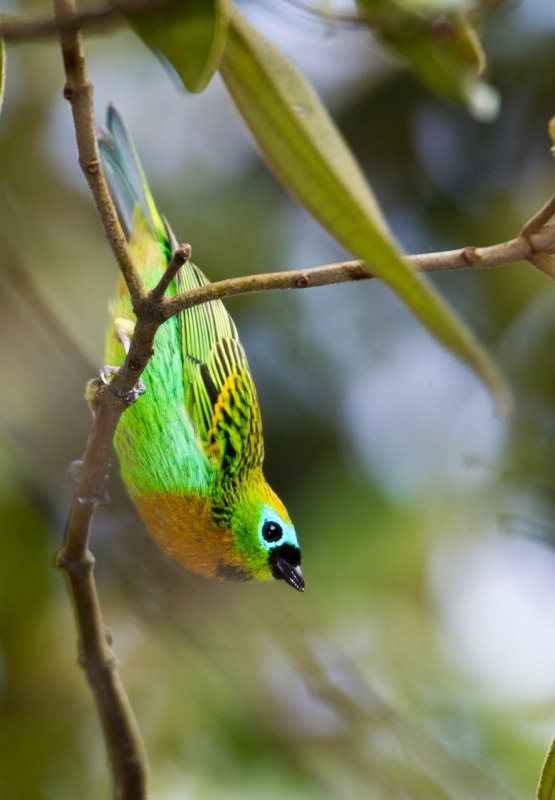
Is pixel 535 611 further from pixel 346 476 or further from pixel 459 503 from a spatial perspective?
pixel 459 503

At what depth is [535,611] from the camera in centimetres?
178

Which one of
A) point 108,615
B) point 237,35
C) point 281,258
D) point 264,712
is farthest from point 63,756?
point 237,35

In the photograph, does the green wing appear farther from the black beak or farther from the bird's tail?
the bird's tail

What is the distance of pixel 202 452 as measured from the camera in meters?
1.61

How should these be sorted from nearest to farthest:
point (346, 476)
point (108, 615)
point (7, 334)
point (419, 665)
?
point (346, 476)
point (7, 334)
point (108, 615)
point (419, 665)

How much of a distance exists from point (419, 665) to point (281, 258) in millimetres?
1294

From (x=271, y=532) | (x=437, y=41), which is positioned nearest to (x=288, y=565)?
(x=271, y=532)

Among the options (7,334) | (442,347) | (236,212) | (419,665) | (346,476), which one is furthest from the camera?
(236,212)

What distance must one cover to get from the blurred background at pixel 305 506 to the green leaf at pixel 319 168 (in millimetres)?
216

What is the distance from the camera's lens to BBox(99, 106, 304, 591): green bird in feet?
4.85

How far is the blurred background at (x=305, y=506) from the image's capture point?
6.52ft

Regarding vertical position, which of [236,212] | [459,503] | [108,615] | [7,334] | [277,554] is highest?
[236,212]

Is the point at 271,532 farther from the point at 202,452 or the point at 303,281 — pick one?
the point at 303,281

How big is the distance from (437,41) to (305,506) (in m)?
1.03
